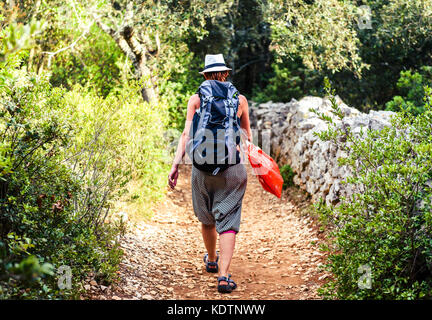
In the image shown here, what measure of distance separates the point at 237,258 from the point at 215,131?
6.76ft

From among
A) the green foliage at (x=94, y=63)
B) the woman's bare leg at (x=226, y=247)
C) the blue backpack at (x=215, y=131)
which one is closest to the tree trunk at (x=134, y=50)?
the green foliage at (x=94, y=63)

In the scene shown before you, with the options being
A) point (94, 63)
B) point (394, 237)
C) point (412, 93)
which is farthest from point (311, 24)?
point (394, 237)

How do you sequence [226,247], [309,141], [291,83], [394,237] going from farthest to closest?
[291,83]
[309,141]
[226,247]
[394,237]

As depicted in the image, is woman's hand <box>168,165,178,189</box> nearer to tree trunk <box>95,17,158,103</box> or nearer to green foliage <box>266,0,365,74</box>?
tree trunk <box>95,17,158,103</box>

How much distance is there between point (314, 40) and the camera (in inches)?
351

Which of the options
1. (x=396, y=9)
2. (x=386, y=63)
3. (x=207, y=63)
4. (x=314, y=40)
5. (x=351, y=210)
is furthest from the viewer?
(x=386, y=63)

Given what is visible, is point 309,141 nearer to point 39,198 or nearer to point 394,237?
point 394,237

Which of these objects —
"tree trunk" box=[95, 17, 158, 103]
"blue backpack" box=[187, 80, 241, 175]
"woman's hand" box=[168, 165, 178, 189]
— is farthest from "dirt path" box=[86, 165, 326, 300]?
"tree trunk" box=[95, 17, 158, 103]

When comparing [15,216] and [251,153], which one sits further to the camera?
[251,153]

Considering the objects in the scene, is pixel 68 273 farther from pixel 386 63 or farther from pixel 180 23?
pixel 386 63

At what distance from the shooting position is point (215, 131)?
3.79m

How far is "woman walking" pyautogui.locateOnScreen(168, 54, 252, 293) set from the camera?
3.79m
